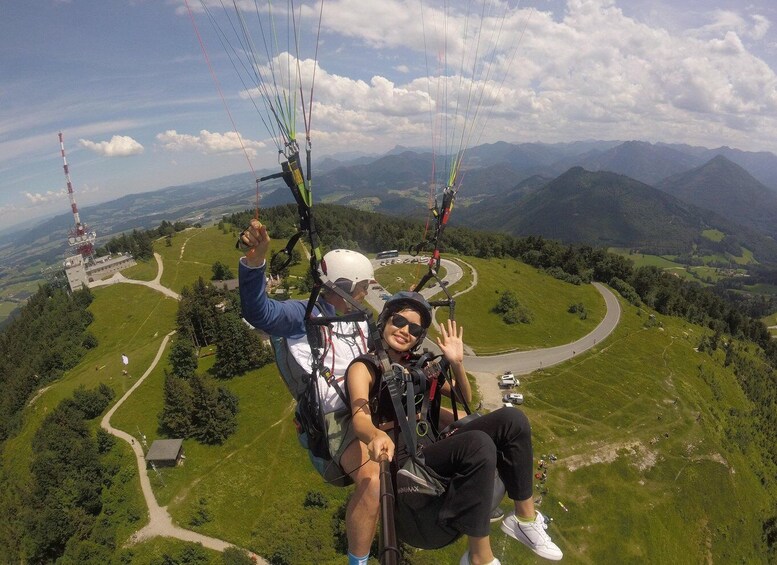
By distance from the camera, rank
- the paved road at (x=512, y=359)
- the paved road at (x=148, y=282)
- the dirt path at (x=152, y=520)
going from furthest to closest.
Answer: the paved road at (x=148, y=282)
the paved road at (x=512, y=359)
the dirt path at (x=152, y=520)

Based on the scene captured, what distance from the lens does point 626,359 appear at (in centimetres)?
6009

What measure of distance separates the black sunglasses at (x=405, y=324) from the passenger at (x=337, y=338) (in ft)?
3.17

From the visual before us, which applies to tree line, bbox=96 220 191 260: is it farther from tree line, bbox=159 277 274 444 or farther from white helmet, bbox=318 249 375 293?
white helmet, bbox=318 249 375 293

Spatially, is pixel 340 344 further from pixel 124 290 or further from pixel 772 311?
pixel 772 311

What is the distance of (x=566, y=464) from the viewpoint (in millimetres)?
37125

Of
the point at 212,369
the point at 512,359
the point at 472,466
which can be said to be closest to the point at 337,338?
the point at 472,466

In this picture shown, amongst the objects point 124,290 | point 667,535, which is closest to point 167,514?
point 667,535

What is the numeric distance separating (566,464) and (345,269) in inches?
1549

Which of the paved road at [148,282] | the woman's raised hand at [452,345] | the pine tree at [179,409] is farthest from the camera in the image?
the paved road at [148,282]

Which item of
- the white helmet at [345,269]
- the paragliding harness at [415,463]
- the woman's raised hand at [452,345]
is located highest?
the white helmet at [345,269]

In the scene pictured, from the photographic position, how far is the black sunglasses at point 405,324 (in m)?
5.35

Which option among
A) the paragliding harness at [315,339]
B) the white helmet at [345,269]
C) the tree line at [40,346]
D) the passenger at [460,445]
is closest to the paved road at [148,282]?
the tree line at [40,346]

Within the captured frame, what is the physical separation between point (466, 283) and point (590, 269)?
42.5 m

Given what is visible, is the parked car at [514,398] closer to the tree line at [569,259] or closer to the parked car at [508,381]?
the parked car at [508,381]
